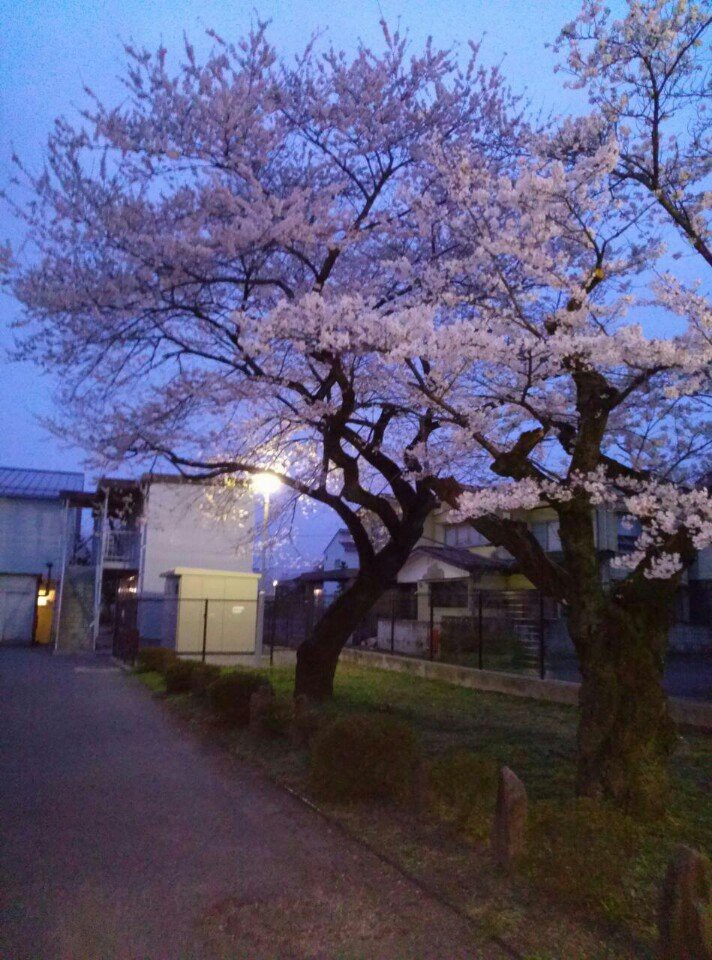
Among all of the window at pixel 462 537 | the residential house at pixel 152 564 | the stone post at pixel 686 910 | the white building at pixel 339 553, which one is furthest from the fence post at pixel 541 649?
the white building at pixel 339 553

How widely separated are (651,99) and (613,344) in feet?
9.49

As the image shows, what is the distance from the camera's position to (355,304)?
28.4 feet

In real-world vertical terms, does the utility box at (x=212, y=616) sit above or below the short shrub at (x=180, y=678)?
above

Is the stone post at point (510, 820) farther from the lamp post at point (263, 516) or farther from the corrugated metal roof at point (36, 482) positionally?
the corrugated metal roof at point (36, 482)

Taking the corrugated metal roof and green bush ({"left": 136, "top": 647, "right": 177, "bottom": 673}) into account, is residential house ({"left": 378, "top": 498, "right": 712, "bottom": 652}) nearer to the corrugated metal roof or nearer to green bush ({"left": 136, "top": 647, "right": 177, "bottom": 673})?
green bush ({"left": 136, "top": 647, "right": 177, "bottom": 673})

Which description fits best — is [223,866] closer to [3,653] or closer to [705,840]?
[705,840]

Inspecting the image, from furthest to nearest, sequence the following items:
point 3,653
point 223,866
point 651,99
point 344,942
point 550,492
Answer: point 3,653
point 651,99
point 550,492
point 223,866
point 344,942

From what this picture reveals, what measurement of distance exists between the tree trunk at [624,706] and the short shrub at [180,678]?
9994 millimetres

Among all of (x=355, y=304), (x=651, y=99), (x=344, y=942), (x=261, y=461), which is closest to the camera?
(x=344, y=942)

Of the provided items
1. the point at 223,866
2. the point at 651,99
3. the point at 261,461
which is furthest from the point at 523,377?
the point at 261,461

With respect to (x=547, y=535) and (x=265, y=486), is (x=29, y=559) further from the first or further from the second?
(x=265, y=486)

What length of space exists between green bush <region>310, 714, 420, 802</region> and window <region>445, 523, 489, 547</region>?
2350 centimetres

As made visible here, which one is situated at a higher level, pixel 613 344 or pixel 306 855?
pixel 613 344

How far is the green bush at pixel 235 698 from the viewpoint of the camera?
38.9ft
